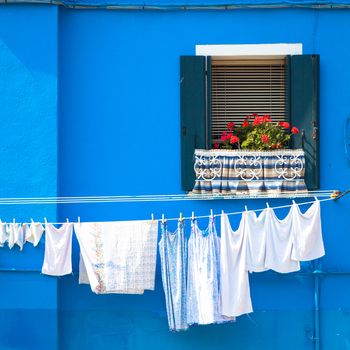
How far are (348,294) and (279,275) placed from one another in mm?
728

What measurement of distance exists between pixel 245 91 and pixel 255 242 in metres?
1.75

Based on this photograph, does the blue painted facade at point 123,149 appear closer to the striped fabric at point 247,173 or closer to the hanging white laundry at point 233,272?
the striped fabric at point 247,173

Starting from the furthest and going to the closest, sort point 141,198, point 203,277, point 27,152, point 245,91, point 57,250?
point 245,91, point 141,198, point 27,152, point 57,250, point 203,277

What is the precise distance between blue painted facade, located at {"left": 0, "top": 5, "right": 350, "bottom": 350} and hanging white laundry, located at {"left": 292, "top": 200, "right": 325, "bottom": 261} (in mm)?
563

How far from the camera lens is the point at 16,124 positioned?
9.43 m

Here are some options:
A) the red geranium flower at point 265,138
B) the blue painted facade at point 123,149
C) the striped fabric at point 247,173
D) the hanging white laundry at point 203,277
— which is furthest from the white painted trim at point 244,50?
the hanging white laundry at point 203,277

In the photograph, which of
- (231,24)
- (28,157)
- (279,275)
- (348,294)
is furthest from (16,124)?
(348,294)

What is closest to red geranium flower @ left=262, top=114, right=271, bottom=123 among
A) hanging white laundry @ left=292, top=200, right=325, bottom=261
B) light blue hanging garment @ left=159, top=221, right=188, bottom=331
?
hanging white laundry @ left=292, top=200, right=325, bottom=261

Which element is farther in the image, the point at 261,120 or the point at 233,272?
the point at 261,120

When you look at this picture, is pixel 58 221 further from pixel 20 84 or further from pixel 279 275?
pixel 279 275

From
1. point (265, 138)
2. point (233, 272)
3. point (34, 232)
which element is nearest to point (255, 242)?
point (233, 272)

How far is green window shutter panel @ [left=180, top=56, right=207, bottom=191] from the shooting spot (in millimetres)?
9547

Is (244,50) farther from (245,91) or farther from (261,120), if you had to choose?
(261,120)

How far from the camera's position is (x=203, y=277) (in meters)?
8.95
